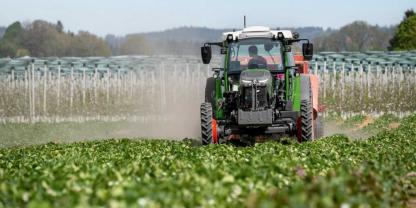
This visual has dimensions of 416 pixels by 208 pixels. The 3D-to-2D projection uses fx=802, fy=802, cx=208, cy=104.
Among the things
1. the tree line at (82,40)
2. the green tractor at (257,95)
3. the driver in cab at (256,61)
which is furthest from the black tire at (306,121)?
the tree line at (82,40)

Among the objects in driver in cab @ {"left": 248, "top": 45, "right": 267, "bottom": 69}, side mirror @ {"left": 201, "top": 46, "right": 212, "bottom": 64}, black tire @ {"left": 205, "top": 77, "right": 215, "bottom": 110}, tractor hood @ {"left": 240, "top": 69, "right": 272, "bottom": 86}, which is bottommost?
black tire @ {"left": 205, "top": 77, "right": 215, "bottom": 110}

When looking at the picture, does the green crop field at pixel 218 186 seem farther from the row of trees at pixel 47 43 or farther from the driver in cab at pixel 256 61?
the row of trees at pixel 47 43

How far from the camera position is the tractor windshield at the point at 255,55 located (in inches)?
771

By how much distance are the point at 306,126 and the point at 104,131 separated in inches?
1180

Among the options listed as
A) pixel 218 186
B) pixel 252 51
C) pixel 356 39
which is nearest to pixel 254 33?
pixel 252 51

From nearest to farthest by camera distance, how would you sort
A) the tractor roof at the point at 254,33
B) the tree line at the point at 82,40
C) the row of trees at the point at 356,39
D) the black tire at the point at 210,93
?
1. the black tire at the point at 210,93
2. the tractor roof at the point at 254,33
3. the tree line at the point at 82,40
4. the row of trees at the point at 356,39

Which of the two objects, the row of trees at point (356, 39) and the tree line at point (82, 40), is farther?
the row of trees at point (356, 39)

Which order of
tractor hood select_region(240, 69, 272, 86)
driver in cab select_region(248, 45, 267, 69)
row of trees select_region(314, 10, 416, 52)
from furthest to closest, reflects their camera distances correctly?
row of trees select_region(314, 10, 416, 52), driver in cab select_region(248, 45, 267, 69), tractor hood select_region(240, 69, 272, 86)

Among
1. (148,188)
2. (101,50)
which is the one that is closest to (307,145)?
(148,188)

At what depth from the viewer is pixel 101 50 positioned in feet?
458

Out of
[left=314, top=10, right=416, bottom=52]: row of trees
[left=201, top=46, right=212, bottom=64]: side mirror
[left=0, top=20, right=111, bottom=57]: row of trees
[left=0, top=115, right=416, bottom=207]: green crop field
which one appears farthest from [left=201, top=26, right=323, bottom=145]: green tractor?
[left=314, top=10, right=416, bottom=52]: row of trees

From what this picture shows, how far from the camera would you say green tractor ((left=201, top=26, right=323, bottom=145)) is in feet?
61.8

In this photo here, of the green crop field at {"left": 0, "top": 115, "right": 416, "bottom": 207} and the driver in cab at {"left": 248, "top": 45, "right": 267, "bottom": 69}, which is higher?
the driver in cab at {"left": 248, "top": 45, "right": 267, "bottom": 69}

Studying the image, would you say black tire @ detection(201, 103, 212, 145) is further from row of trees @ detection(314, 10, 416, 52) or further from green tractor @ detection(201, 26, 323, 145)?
row of trees @ detection(314, 10, 416, 52)
